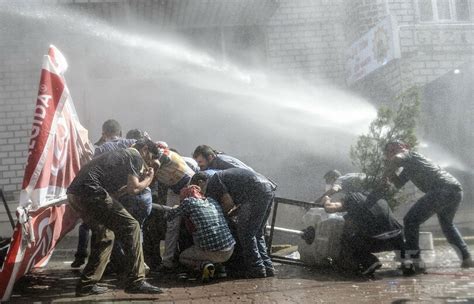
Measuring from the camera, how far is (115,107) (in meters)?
11.4

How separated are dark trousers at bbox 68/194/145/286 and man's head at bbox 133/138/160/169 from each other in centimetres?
65

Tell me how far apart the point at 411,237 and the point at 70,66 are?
27.7ft

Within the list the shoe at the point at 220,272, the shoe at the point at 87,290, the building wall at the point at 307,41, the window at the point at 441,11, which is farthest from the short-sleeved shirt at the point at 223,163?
the window at the point at 441,11

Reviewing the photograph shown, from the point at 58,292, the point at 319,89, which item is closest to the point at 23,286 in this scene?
the point at 58,292

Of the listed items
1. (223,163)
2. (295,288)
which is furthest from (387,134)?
(295,288)

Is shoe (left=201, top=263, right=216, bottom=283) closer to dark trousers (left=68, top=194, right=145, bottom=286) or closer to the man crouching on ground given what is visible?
the man crouching on ground

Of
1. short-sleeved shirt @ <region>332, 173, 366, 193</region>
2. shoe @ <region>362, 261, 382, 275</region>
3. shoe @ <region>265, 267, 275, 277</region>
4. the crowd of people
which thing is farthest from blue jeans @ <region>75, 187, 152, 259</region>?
short-sleeved shirt @ <region>332, 173, 366, 193</region>

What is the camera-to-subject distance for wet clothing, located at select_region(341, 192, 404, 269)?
568cm

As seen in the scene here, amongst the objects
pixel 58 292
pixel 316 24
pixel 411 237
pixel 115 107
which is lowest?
pixel 58 292

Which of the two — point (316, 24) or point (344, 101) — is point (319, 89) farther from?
point (316, 24)

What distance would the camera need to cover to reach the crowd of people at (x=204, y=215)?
15.9ft

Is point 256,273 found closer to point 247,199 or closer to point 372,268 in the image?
point 247,199

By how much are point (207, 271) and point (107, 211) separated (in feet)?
4.45

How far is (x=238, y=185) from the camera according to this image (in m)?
5.64
